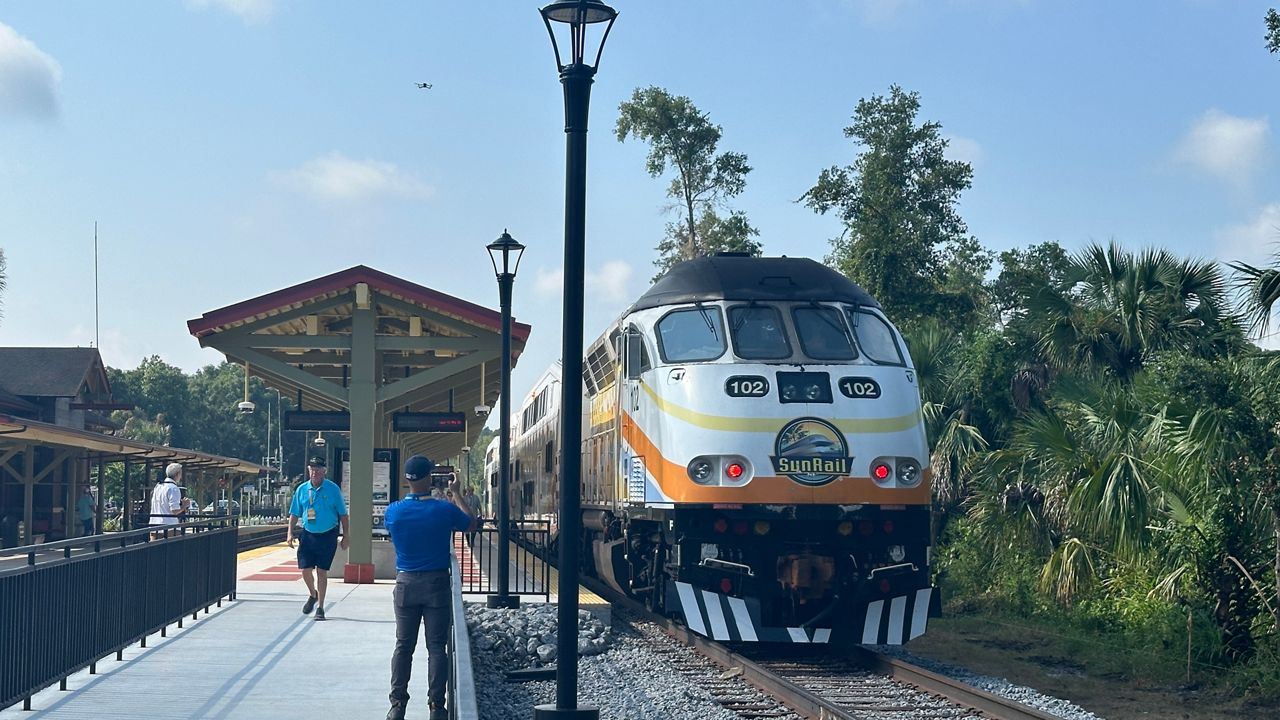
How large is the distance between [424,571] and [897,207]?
100 feet

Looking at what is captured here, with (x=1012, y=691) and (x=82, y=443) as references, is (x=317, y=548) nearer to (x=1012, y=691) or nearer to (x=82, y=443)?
(x=1012, y=691)

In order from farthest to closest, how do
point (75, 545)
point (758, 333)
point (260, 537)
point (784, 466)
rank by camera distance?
point (260, 537), point (758, 333), point (784, 466), point (75, 545)

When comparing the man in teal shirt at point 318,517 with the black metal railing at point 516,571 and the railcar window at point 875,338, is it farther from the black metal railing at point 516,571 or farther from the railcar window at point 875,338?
the railcar window at point 875,338

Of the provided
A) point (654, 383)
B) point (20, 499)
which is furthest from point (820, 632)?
point (20, 499)

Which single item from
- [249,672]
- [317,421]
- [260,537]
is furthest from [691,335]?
[260,537]

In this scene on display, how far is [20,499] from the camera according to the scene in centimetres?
4069

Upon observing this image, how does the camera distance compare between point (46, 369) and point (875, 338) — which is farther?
point (46, 369)

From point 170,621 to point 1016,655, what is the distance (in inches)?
401

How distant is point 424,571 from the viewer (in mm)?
9156

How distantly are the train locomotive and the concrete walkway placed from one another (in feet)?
10.0

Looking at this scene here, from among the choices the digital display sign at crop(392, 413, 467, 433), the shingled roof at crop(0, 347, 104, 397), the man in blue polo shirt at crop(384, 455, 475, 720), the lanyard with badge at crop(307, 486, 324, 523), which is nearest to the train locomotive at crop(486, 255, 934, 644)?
the lanyard with badge at crop(307, 486, 324, 523)

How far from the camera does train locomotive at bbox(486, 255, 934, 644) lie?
45.1 feet

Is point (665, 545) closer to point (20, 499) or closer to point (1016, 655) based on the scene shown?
point (1016, 655)

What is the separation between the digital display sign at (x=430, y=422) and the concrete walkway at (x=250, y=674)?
6159mm
